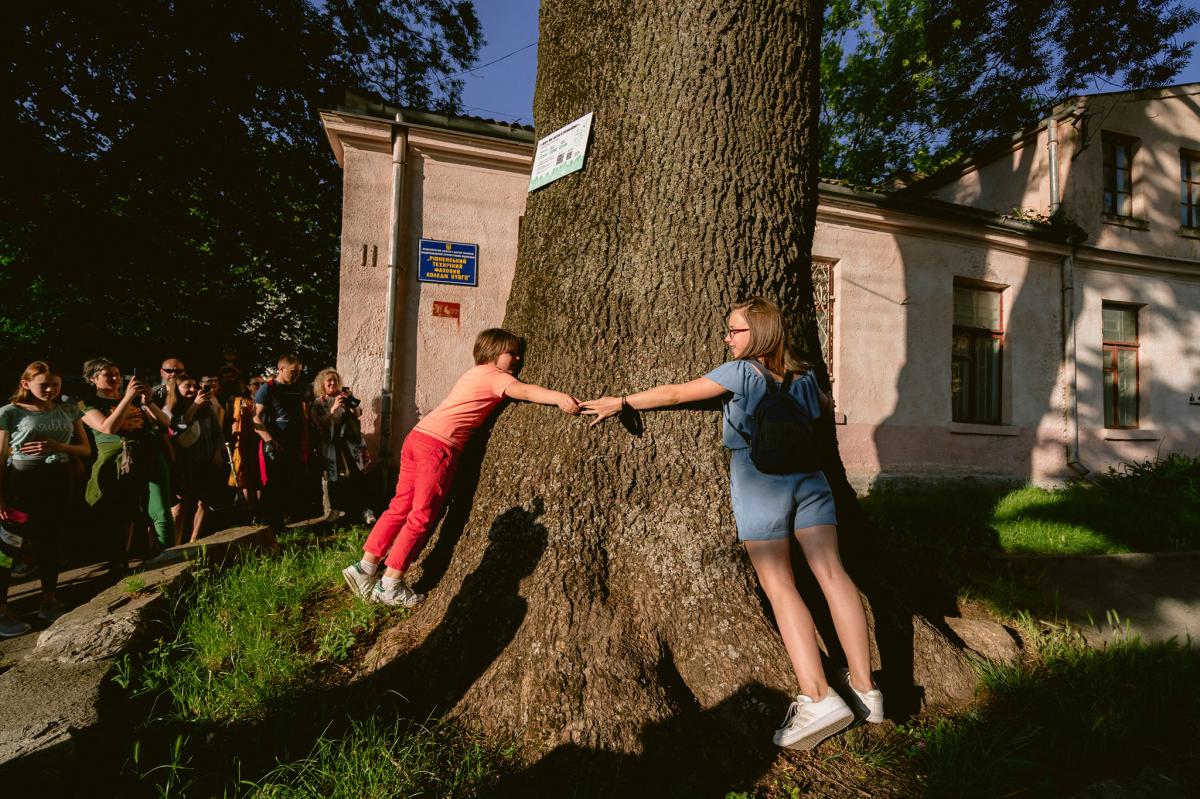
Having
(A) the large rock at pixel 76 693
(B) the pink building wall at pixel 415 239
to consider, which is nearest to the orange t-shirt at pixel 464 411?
(A) the large rock at pixel 76 693

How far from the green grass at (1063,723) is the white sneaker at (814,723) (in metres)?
0.32

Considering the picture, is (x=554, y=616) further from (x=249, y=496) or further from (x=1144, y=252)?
(x=1144, y=252)

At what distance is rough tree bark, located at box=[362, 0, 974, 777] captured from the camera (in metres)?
2.24

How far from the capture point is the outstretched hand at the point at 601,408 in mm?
2475

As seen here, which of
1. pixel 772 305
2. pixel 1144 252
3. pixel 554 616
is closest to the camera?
pixel 554 616

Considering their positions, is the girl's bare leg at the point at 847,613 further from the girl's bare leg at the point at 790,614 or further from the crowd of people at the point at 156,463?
the crowd of people at the point at 156,463

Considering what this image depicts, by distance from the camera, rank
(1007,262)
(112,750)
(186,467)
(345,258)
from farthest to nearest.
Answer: (1007,262) < (345,258) < (186,467) < (112,750)

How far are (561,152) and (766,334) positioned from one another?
135 cm

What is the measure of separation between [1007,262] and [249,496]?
10991 millimetres

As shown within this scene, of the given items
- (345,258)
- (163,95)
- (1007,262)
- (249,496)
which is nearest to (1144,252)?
(1007,262)

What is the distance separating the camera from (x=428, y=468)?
3111 mm

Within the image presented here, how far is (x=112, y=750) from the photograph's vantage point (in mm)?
2035

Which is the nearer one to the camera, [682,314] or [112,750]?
[112,750]

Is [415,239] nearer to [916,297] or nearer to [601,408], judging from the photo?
[601,408]
